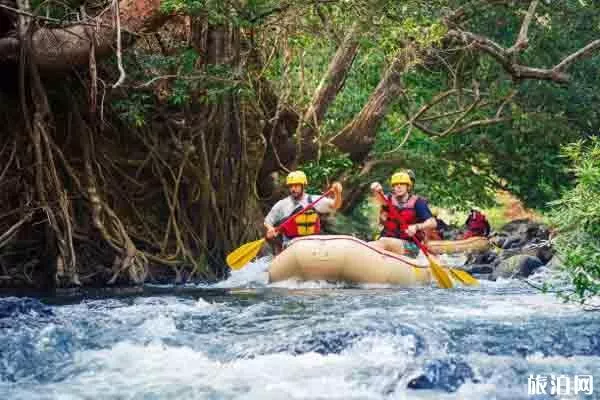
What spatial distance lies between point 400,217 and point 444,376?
5.64m

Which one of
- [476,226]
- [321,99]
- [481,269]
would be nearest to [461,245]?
[476,226]

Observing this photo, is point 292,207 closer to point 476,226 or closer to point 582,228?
point 582,228

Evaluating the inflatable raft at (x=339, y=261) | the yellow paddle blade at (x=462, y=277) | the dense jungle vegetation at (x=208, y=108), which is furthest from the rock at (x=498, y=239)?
the inflatable raft at (x=339, y=261)

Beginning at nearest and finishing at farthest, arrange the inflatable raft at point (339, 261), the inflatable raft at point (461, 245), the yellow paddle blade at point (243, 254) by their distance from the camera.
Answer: the inflatable raft at point (339, 261)
the yellow paddle blade at point (243, 254)
the inflatable raft at point (461, 245)

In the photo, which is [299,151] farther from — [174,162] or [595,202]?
[595,202]

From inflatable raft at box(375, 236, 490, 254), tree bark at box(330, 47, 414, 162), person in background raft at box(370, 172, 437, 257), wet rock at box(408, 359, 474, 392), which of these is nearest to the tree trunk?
person in background raft at box(370, 172, 437, 257)

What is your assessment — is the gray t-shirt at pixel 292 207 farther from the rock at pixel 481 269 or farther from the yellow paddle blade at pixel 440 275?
the rock at pixel 481 269

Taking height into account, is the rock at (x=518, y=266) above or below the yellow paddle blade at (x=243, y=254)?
below

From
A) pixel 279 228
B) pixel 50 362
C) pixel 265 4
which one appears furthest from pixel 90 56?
pixel 50 362

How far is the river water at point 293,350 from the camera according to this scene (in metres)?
5.62

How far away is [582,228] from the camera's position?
6863mm

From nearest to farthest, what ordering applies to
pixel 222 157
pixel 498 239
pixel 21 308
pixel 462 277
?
1. pixel 21 308
2. pixel 462 277
3. pixel 222 157
4. pixel 498 239

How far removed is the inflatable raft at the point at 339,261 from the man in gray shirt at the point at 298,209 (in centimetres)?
58

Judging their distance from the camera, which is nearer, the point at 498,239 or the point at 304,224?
the point at 304,224
